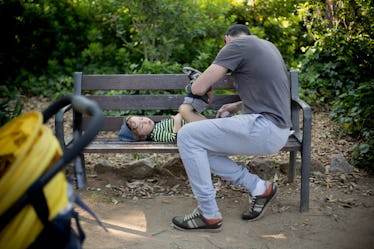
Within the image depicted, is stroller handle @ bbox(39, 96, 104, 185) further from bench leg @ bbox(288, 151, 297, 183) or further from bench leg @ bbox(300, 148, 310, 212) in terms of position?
bench leg @ bbox(288, 151, 297, 183)

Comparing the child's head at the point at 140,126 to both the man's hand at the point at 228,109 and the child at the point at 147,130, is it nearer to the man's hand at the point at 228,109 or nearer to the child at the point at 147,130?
the child at the point at 147,130

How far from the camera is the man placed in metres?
4.05

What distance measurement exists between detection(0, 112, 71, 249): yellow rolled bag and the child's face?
2491 millimetres

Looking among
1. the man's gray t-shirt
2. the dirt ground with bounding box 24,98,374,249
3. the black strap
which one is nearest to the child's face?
the dirt ground with bounding box 24,98,374,249

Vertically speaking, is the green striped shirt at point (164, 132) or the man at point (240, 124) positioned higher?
the man at point (240, 124)

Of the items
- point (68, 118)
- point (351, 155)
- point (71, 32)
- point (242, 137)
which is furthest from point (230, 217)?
point (71, 32)

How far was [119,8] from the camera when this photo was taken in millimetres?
7383

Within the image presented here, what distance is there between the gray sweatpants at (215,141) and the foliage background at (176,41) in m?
2.12

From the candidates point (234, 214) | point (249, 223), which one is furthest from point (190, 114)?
point (249, 223)

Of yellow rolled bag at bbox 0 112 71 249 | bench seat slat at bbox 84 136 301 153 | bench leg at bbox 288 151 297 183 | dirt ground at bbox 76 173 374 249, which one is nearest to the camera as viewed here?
yellow rolled bag at bbox 0 112 71 249

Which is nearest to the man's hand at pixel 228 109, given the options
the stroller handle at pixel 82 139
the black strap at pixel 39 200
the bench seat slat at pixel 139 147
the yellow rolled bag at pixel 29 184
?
the bench seat slat at pixel 139 147

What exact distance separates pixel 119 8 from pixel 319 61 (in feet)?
9.64

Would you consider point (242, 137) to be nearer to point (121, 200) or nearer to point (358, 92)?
point (121, 200)

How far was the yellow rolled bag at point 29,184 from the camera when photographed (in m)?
2.11
